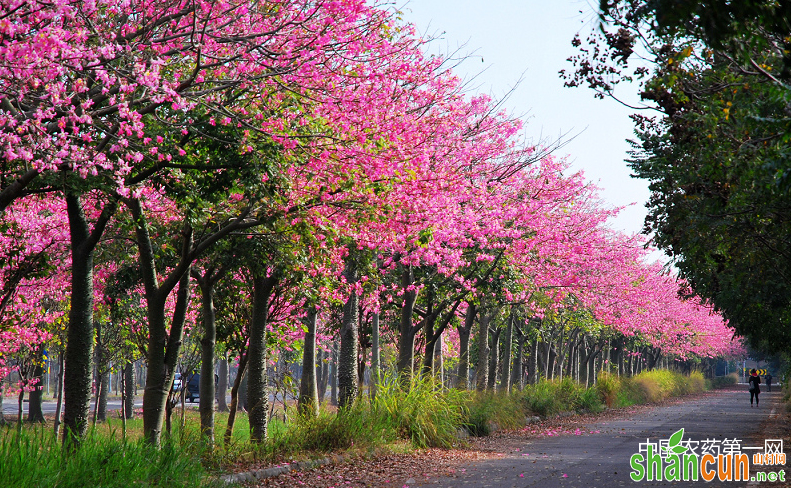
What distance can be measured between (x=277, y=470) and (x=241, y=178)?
4.00 meters

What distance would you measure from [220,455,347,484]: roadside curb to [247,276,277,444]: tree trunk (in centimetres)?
215

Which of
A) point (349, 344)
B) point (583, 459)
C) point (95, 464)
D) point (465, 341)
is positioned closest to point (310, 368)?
point (349, 344)

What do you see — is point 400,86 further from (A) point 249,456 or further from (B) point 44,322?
(B) point 44,322

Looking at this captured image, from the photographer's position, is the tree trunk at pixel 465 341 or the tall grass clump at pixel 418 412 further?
the tree trunk at pixel 465 341

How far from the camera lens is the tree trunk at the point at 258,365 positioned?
12.9 metres

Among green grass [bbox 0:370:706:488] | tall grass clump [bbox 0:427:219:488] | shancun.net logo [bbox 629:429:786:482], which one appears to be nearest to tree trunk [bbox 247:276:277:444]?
green grass [bbox 0:370:706:488]

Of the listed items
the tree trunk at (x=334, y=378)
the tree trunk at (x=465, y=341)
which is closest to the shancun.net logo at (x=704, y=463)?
the tree trunk at (x=465, y=341)

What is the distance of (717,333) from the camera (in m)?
67.1

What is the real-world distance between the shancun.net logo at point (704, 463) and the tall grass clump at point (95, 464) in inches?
260

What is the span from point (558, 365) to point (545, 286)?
20.1 metres

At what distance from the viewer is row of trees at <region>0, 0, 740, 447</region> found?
24.2 feet

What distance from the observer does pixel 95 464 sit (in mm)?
7070

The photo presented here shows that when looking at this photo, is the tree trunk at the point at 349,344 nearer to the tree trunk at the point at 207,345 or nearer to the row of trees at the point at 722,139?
the tree trunk at the point at 207,345

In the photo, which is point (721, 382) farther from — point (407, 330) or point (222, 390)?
point (407, 330)
